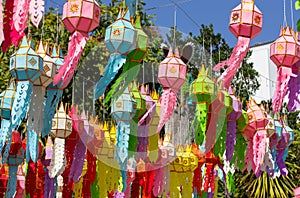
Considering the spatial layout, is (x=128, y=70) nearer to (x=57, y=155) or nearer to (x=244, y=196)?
(x=57, y=155)

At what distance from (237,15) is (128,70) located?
1.01 metres

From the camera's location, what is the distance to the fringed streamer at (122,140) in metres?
5.12

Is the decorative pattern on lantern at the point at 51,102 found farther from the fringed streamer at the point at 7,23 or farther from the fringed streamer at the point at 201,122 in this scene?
the fringed streamer at the point at 201,122

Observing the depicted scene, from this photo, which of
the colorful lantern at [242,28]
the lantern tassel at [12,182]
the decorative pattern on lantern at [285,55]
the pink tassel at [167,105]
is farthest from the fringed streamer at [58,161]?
the decorative pattern on lantern at [285,55]

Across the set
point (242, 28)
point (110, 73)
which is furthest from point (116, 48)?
point (242, 28)

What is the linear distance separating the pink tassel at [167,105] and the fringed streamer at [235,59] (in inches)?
18.6

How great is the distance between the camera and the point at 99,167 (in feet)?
19.9

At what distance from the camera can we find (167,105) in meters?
5.03

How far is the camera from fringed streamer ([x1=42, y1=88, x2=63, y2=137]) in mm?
5129

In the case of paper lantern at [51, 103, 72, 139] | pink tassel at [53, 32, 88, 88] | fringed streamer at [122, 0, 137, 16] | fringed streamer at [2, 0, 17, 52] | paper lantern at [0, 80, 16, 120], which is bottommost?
paper lantern at [51, 103, 72, 139]

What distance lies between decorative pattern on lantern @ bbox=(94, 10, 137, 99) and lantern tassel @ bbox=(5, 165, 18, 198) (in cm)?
161

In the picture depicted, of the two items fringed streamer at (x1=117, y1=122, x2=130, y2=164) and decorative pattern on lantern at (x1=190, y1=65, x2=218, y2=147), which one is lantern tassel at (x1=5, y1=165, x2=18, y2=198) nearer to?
fringed streamer at (x1=117, y1=122, x2=130, y2=164)

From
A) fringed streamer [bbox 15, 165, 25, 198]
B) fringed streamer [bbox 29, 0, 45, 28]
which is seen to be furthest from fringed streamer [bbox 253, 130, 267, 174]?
fringed streamer [bbox 29, 0, 45, 28]

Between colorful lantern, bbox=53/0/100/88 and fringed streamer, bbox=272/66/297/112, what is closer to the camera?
colorful lantern, bbox=53/0/100/88
